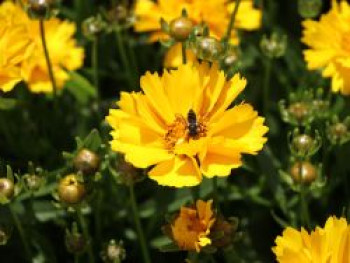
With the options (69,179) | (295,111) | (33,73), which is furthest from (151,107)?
(33,73)

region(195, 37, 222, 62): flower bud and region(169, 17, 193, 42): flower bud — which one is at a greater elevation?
region(169, 17, 193, 42): flower bud

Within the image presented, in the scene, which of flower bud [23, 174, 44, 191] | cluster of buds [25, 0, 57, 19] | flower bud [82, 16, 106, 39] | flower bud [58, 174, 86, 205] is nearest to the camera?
flower bud [58, 174, 86, 205]

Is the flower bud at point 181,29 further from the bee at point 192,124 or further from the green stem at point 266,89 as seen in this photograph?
the green stem at point 266,89

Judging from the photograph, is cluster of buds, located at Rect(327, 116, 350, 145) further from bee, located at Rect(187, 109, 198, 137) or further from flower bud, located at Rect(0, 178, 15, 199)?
flower bud, located at Rect(0, 178, 15, 199)

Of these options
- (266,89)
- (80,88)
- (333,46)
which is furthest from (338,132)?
(80,88)

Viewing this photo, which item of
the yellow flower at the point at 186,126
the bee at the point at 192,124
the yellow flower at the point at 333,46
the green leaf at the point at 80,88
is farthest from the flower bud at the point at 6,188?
the yellow flower at the point at 333,46

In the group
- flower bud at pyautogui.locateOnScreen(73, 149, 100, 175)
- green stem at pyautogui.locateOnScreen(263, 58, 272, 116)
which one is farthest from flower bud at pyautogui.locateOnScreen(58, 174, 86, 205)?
green stem at pyautogui.locateOnScreen(263, 58, 272, 116)

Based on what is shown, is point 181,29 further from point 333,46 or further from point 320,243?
point 320,243
